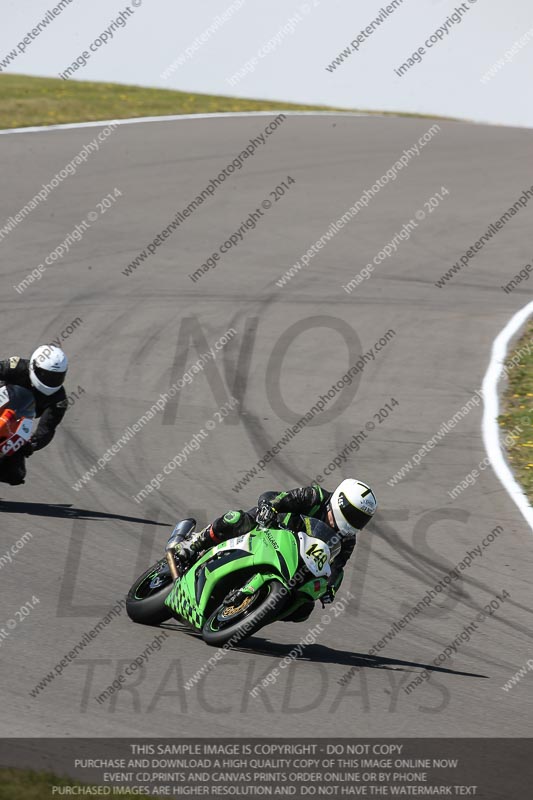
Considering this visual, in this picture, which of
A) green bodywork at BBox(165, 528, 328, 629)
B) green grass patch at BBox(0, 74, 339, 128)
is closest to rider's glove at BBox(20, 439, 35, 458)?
green bodywork at BBox(165, 528, 328, 629)

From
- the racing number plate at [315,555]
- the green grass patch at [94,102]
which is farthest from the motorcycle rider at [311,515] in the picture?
the green grass patch at [94,102]

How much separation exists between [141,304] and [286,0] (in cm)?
1060

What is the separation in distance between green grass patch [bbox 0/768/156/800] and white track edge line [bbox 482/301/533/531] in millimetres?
6574

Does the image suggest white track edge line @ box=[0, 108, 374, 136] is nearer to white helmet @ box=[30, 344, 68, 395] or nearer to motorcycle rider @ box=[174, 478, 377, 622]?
white helmet @ box=[30, 344, 68, 395]

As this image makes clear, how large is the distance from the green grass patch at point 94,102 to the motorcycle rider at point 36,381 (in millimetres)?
14902

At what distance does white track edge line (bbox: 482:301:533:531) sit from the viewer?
12.4 meters

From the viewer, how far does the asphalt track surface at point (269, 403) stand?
7848 mm

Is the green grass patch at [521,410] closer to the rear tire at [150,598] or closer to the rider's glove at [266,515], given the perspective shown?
the rider's glove at [266,515]

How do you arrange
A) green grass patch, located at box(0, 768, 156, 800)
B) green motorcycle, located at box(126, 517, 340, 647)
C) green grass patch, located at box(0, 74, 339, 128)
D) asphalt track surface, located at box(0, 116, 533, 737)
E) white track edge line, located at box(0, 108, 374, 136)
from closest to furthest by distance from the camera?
1. green grass patch, located at box(0, 768, 156, 800)
2. asphalt track surface, located at box(0, 116, 533, 737)
3. green motorcycle, located at box(126, 517, 340, 647)
4. white track edge line, located at box(0, 108, 374, 136)
5. green grass patch, located at box(0, 74, 339, 128)

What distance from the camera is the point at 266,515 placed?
27.2ft

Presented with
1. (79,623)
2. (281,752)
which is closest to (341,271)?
(79,623)

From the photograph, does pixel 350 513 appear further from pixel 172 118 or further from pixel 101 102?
pixel 101 102

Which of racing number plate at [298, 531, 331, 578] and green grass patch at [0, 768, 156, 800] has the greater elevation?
racing number plate at [298, 531, 331, 578]

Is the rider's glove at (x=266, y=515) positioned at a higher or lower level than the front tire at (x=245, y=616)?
higher
